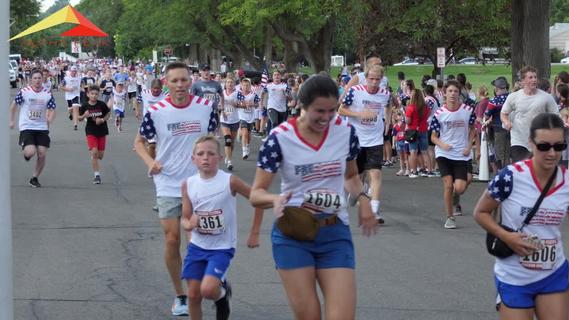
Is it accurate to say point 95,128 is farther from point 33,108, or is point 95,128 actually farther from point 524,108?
point 524,108

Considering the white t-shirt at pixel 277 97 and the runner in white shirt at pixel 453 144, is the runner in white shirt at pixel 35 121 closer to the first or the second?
the runner in white shirt at pixel 453 144

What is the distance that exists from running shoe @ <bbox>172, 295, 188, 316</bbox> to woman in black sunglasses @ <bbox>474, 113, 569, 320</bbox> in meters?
2.96

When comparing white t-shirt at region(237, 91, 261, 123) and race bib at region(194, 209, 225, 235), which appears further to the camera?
white t-shirt at region(237, 91, 261, 123)

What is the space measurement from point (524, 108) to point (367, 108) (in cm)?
191

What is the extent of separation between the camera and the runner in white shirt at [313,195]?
18.7 feet

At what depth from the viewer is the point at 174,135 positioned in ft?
27.1

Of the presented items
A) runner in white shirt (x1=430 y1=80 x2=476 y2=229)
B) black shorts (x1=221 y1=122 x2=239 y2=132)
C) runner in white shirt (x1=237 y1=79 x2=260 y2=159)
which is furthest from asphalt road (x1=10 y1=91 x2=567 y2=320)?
runner in white shirt (x1=237 y1=79 x2=260 y2=159)

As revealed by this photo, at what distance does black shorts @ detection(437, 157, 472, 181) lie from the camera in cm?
1277

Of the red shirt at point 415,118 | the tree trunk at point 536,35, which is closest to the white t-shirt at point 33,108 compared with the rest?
the red shirt at point 415,118

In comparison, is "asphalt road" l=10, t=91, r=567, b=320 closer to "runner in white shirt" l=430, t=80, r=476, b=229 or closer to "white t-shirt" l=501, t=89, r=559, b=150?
"runner in white shirt" l=430, t=80, r=476, b=229

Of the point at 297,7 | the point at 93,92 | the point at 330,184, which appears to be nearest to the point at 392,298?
the point at 330,184

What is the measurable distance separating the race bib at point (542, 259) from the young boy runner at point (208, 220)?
213 cm

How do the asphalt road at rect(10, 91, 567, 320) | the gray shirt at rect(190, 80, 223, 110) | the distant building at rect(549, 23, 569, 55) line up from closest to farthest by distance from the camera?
the asphalt road at rect(10, 91, 567, 320) → the gray shirt at rect(190, 80, 223, 110) → the distant building at rect(549, 23, 569, 55)

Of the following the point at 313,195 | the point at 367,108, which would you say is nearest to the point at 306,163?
the point at 313,195
